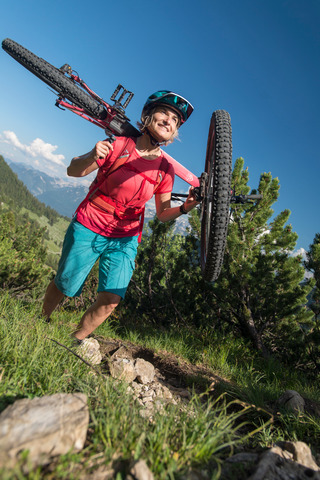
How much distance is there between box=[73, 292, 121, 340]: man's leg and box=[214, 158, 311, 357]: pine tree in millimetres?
2678

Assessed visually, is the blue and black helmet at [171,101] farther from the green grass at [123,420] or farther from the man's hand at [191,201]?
the green grass at [123,420]

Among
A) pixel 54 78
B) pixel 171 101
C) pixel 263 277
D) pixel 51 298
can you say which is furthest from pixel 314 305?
pixel 54 78

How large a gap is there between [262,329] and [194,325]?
144cm

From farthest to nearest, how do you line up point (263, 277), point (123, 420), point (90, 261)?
point (263, 277), point (90, 261), point (123, 420)

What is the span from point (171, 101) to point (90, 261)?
1.93m

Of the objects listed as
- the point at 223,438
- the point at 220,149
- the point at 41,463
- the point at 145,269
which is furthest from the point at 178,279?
the point at 41,463

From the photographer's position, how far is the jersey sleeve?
315 cm

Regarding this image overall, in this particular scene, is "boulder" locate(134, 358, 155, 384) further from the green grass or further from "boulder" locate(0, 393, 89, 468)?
"boulder" locate(0, 393, 89, 468)

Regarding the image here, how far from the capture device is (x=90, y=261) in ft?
9.50

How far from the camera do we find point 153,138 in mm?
2961

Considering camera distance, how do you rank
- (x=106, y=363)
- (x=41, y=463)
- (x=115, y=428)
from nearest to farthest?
(x=41, y=463) → (x=115, y=428) → (x=106, y=363)

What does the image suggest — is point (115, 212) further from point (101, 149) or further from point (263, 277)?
point (263, 277)

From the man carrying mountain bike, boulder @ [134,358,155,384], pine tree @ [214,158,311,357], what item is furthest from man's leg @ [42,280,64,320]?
pine tree @ [214,158,311,357]

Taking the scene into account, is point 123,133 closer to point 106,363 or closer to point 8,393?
point 106,363
